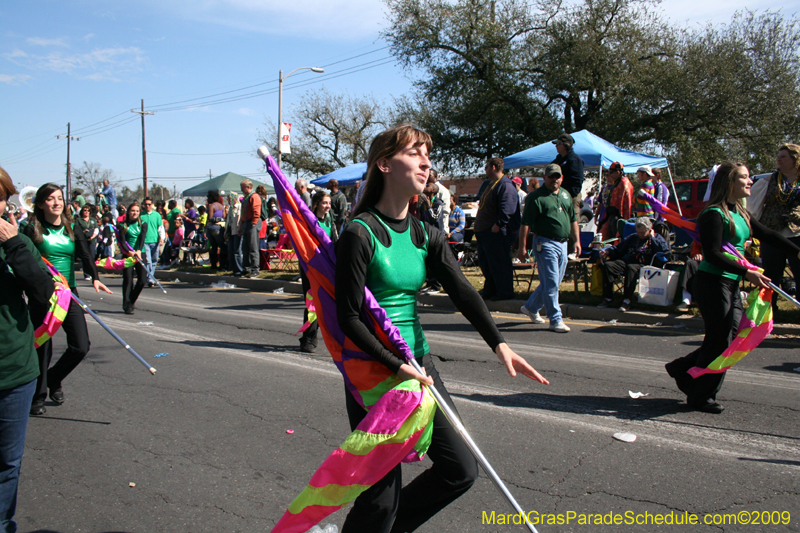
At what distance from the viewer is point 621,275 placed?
9.45 metres

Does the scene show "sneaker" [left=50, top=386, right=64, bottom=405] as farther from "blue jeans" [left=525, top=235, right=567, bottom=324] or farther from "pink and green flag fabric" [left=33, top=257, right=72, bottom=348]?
"blue jeans" [left=525, top=235, right=567, bottom=324]

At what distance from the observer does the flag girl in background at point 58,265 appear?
204 inches

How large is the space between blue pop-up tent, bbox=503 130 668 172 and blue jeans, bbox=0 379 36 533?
1347 centimetres

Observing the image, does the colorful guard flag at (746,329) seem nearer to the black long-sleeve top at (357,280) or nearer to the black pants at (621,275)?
the black long-sleeve top at (357,280)

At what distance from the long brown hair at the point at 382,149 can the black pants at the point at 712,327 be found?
3.16m

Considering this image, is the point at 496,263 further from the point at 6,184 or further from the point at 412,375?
the point at 412,375

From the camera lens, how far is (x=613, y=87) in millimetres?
26734

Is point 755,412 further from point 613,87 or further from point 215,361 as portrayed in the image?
point 613,87

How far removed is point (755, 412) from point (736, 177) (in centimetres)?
180

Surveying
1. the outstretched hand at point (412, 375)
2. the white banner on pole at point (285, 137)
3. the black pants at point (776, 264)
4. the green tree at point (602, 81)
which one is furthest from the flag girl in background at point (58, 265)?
the green tree at point (602, 81)

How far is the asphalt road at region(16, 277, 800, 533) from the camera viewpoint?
3.29 meters

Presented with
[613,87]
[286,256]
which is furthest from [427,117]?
[286,256]

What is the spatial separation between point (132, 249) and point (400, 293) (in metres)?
9.20

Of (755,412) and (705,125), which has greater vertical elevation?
(705,125)
